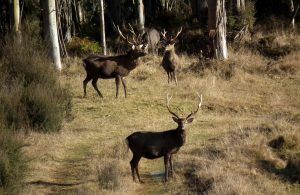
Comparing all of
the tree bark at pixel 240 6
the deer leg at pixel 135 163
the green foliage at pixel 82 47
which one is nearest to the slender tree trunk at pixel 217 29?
the tree bark at pixel 240 6

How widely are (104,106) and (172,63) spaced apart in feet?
11.9

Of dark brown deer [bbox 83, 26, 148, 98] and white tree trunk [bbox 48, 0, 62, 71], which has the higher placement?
white tree trunk [bbox 48, 0, 62, 71]

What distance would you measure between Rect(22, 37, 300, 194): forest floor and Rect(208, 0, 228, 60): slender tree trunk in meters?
0.90

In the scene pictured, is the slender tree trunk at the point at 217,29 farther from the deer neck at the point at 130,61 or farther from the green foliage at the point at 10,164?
the green foliage at the point at 10,164

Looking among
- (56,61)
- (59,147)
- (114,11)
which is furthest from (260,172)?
(114,11)

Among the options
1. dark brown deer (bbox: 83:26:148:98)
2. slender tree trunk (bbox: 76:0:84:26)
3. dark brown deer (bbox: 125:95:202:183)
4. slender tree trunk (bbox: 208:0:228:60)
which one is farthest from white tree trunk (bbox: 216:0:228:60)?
slender tree trunk (bbox: 76:0:84:26)

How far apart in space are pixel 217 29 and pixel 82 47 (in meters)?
7.36

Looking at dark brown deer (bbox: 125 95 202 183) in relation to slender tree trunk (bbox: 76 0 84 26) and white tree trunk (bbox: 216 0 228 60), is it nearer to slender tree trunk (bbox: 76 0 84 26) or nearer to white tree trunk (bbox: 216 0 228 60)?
white tree trunk (bbox: 216 0 228 60)

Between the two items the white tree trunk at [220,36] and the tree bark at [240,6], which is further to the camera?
the tree bark at [240,6]

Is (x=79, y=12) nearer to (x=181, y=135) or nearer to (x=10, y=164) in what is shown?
(x=181, y=135)

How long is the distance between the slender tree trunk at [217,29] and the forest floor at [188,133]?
0.90m

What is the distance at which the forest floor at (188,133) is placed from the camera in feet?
38.3

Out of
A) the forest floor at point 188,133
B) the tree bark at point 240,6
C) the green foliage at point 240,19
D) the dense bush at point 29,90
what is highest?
the tree bark at point 240,6

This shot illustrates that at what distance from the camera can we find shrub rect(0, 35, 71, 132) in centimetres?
1541
